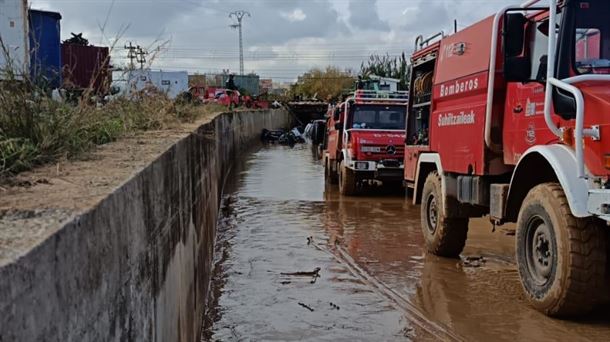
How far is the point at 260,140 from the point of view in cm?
4425

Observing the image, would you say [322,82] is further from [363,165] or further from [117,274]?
[117,274]

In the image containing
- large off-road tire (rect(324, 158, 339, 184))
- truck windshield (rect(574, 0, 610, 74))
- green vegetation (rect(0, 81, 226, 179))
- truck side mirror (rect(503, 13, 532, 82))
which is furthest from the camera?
large off-road tire (rect(324, 158, 339, 184))

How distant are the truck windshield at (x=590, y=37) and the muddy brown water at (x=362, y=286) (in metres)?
2.38

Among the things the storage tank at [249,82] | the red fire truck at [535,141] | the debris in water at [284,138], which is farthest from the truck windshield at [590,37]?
the storage tank at [249,82]

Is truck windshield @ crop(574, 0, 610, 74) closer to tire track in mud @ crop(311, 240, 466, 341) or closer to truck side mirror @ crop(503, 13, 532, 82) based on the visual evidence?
truck side mirror @ crop(503, 13, 532, 82)

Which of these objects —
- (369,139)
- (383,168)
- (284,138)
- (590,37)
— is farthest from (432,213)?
(284,138)

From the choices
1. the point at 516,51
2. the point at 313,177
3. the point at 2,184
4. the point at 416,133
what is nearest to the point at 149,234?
the point at 2,184

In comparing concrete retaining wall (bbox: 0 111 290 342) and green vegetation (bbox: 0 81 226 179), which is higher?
green vegetation (bbox: 0 81 226 179)

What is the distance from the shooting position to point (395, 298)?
23.9ft

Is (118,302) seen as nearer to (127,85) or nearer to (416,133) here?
(127,85)

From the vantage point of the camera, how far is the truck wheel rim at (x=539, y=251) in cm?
615

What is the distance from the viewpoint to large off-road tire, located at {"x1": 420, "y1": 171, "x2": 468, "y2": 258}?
29.7 feet

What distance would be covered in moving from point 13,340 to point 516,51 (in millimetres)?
6407

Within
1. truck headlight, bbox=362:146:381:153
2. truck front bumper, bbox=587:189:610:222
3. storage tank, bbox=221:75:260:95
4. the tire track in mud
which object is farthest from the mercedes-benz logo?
storage tank, bbox=221:75:260:95
